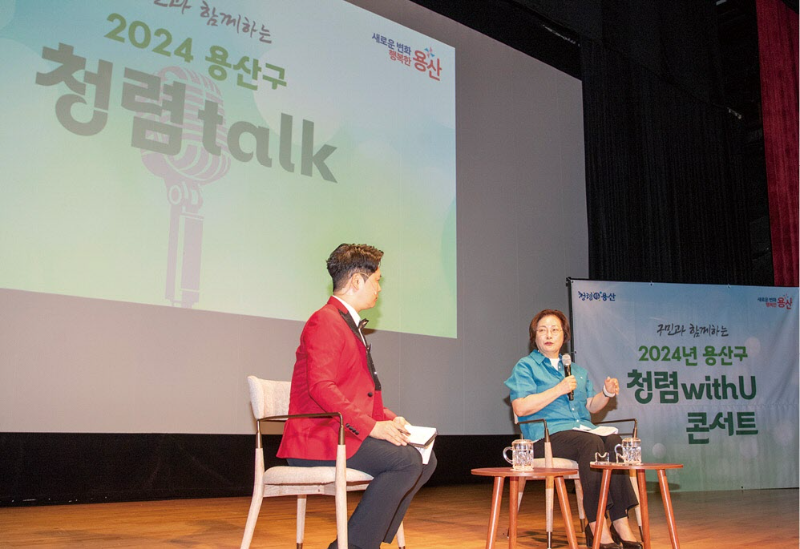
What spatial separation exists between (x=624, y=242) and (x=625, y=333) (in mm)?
1373

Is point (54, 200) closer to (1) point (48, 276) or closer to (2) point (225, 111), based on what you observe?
(1) point (48, 276)

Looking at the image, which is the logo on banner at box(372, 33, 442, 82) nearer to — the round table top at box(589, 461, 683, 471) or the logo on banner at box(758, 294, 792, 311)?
the logo on banner at box(758, 294, 792, 311)

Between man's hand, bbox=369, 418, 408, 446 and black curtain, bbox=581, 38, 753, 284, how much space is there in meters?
4.64

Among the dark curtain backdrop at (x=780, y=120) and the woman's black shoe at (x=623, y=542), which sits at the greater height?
the dark curtain backdrop at (x=780, y=120)

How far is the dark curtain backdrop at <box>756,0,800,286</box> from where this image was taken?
7094 mm

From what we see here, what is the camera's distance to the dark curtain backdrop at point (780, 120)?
709 cm

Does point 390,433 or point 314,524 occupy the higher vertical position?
point 390,433

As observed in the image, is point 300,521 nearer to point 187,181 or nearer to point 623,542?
point 623,542

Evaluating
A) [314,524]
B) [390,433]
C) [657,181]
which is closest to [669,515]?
[390,433]

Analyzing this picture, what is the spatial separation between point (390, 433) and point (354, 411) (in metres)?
0.12

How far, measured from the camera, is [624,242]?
6.49 metres

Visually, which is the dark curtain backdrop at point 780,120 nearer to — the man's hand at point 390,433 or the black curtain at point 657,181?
the black curtain at point 657,181

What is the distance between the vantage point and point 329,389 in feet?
6.63

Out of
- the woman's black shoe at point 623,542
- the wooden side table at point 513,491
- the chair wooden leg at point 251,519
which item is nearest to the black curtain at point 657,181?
the woman's black shoe at point 623,542
